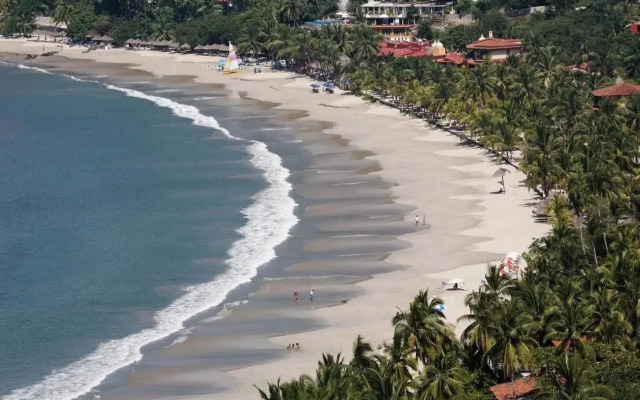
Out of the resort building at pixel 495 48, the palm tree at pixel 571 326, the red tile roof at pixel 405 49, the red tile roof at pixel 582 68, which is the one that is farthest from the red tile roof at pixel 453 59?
the palm tree at pixel 571 326

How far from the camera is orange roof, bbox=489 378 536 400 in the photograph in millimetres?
45281

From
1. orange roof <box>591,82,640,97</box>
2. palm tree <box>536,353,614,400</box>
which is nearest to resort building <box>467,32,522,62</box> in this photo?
orange roof <box>591,82,640,97</box>

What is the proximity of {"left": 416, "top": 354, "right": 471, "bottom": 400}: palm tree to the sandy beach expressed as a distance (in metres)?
11.2

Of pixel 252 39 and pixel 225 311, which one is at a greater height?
pixel 252 39

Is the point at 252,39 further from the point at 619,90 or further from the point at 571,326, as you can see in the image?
the point at 571,326

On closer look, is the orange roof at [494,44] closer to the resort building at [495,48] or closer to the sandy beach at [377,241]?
the resort building at [495,48]

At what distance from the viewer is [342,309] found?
6191 cm

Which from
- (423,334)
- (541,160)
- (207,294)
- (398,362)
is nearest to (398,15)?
(541,160)

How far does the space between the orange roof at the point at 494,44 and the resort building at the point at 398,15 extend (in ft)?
99.7

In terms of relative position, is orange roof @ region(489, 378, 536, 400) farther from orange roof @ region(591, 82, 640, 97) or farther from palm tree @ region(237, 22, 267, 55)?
palm tree @ region(237, 22, 267, 55)

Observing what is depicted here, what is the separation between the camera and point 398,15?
6526 inches

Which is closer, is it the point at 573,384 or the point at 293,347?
the point at 573,384

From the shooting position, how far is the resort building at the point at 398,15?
16225 centimetres

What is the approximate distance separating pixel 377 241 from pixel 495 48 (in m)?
57.2
